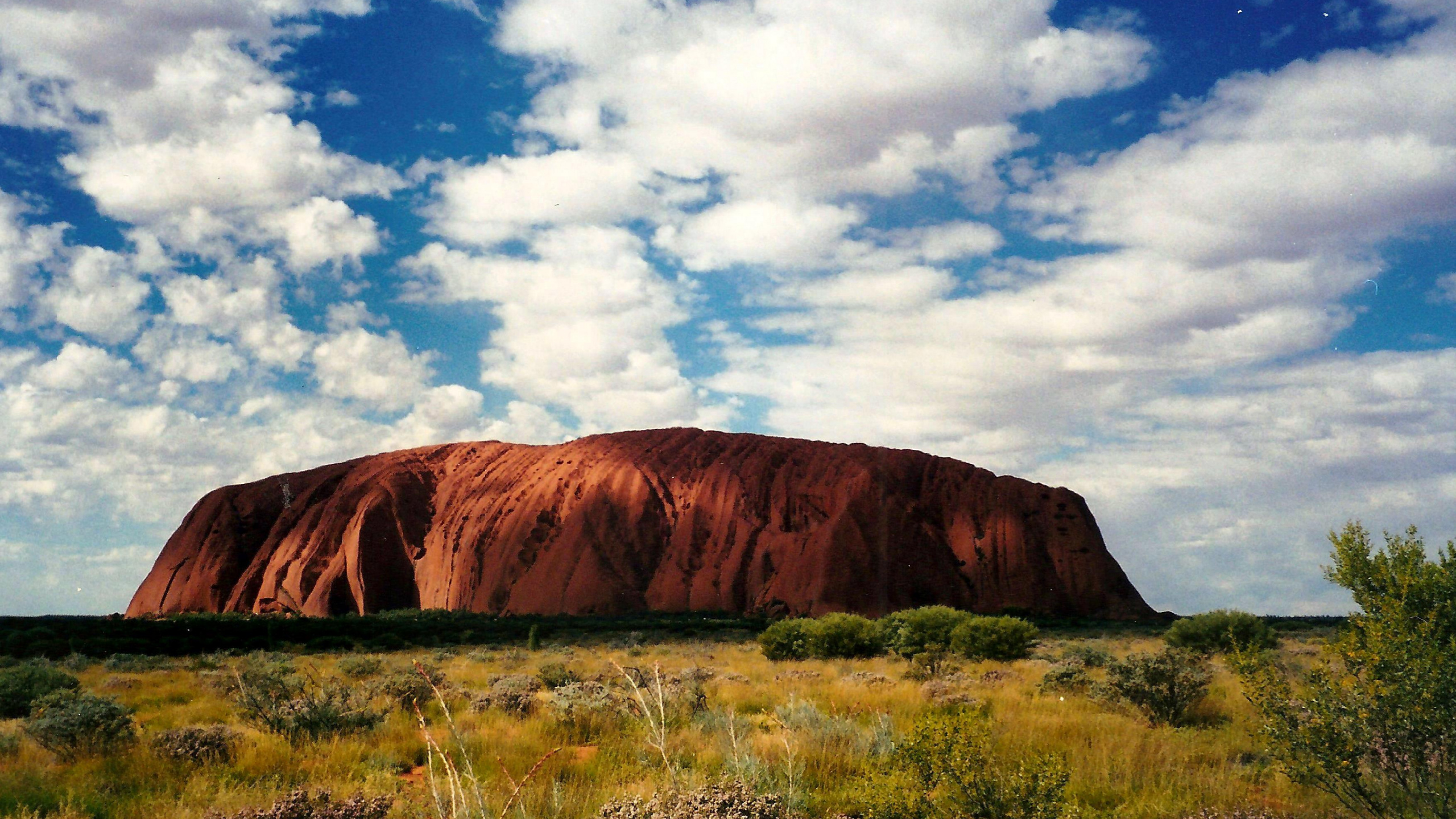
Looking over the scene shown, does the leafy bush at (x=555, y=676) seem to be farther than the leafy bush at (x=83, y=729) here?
Yes

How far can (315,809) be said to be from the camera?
19.9 ft

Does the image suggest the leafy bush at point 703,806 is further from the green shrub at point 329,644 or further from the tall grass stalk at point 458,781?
the green shrub at point 329,644

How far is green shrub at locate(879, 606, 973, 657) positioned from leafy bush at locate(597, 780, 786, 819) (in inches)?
673

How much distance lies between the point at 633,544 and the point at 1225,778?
51.1 metres

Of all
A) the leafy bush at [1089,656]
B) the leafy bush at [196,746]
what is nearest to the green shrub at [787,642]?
the leafy bush at [1089,656]

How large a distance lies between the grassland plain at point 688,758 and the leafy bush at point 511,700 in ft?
0.60

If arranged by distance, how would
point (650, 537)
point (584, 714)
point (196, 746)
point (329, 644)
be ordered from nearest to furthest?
point (196, 746)
point (584, 714)
point (329, 644)
point (650, 537)

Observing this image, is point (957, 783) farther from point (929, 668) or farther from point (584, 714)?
point (929, 668)

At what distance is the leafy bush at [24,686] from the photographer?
12891mm

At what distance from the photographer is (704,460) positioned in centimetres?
6400

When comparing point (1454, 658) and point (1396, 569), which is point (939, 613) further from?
point (1454, 658)

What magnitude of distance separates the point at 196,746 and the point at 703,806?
21.1 feet

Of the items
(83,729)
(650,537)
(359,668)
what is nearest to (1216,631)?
(359,668)

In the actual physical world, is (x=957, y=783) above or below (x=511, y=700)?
above
